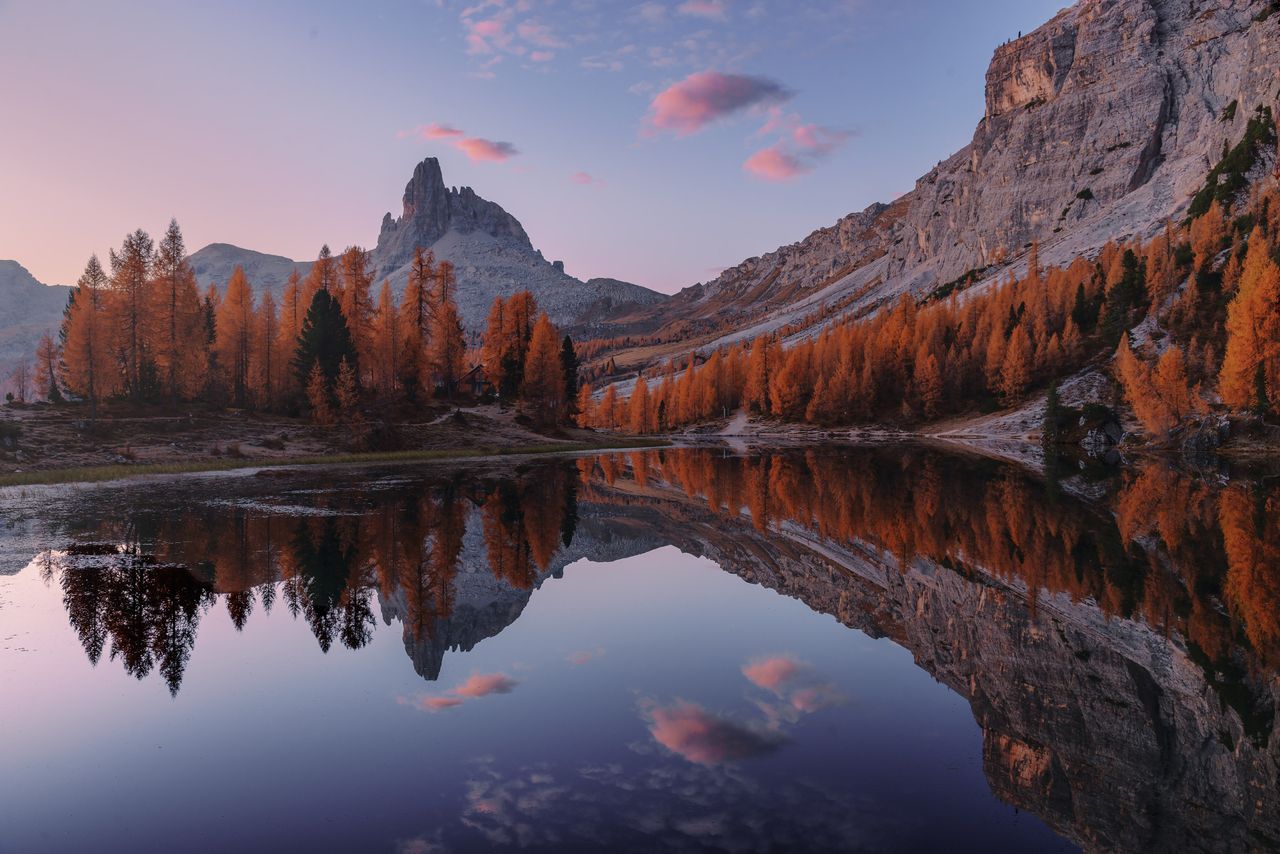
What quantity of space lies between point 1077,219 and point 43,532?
9364 inches

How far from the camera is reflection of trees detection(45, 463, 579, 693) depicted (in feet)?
45.5

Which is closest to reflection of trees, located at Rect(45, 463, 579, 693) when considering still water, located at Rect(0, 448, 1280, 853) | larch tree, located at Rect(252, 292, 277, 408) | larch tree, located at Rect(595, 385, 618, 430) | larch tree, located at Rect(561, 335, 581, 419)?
still water, located at Rect(0, 448, 1280, 853)

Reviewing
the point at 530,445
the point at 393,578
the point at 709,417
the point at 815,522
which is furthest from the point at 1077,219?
the point at 393,578

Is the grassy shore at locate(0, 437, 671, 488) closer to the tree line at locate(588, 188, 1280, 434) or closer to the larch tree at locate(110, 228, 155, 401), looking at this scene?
the larch tree at locate(110, 228, 155, 401)

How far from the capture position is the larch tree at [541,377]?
83438 millimetres

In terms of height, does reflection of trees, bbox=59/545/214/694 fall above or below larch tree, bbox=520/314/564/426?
below

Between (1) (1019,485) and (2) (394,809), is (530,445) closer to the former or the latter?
(1) (1019,485)

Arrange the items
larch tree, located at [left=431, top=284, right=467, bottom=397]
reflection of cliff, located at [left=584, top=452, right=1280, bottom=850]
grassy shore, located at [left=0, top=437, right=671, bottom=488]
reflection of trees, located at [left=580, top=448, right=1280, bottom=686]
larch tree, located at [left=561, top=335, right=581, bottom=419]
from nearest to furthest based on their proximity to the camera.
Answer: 1. reflection of cliff, located at [left=584, top=452, right=1280, bottom=850]
2. reflection of trees, located at [left=580, top=448, right=1280, bottom=686]
3. grassy shore, located at [left=0, top=437, right=671, bottom=488]
4. larch tree, located at [left=431, top=284, right=467, bottom=397]
5. larch tree, located at [left=561, top=335, right=581, bottom=419]

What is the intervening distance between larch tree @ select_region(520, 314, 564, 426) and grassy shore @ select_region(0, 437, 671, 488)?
6.95m

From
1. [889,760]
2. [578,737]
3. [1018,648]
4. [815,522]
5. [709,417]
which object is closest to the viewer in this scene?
[889,760]

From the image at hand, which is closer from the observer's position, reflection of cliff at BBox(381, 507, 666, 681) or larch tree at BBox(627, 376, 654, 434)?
reflection of cliff at BBox(381, 507, 666, 681)

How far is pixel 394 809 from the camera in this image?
7.46 metres

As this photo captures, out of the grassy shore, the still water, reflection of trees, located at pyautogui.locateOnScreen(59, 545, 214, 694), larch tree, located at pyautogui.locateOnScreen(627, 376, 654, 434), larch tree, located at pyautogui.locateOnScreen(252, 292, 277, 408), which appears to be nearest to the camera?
the still water

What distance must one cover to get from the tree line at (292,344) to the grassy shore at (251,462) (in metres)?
10.1
